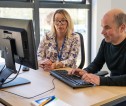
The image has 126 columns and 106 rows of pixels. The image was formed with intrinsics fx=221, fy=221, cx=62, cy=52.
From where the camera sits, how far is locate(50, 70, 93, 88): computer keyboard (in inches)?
59.8

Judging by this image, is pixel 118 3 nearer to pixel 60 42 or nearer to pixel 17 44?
pixel 60 42

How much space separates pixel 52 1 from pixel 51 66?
1.42 m

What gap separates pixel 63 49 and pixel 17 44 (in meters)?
0.95

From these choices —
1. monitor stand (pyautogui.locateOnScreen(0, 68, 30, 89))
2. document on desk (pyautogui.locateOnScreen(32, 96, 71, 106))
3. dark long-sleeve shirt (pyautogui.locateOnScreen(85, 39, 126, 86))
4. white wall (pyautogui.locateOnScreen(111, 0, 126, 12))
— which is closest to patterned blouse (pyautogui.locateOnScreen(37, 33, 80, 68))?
dark long-sleeve shirt (pyautogui.locateOnScreen(85, 39, 126, 86))

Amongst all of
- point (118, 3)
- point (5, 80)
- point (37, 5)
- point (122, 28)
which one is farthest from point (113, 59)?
point (118, 3)

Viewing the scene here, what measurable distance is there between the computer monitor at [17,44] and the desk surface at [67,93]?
0.13 m

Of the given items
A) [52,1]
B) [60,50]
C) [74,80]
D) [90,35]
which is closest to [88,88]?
[74,80]

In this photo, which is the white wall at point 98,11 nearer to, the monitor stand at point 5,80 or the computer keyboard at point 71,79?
the computer keyboard at point 71,79

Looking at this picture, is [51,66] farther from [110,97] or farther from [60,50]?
[110,97]

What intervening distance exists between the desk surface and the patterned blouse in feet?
2.30

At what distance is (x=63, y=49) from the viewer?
7.93 feet

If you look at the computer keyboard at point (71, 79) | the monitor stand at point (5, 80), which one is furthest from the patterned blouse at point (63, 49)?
the monitor stand at point (5, 80)

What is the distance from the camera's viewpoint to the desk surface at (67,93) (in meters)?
1.30

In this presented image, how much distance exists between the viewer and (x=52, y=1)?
316cm
